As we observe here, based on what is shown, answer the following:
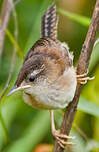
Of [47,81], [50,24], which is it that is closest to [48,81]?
[47,81]

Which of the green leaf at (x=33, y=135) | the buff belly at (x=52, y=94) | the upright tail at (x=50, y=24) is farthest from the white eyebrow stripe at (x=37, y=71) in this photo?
the green leaf at (x=33, y=135)

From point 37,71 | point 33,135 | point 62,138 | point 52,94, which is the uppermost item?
point 37,71

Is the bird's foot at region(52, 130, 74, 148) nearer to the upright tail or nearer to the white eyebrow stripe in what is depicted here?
the white eyebrow stripe

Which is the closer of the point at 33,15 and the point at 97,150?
the point at 97,150

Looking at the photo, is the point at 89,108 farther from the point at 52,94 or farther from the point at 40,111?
the point at 40,111

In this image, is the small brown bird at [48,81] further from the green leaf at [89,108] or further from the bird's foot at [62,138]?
the green leaf at [89,108]

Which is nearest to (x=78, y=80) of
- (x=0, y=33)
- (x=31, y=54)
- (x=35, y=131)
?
(x=31, y=54)

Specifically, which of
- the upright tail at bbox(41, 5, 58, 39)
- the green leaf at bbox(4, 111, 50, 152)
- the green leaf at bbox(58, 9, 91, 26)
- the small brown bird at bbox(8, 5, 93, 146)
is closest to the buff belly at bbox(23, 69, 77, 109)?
the small brown bird at bbox(8, 5, 93, 146)

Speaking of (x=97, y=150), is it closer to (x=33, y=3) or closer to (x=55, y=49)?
(x=55, y=49)
